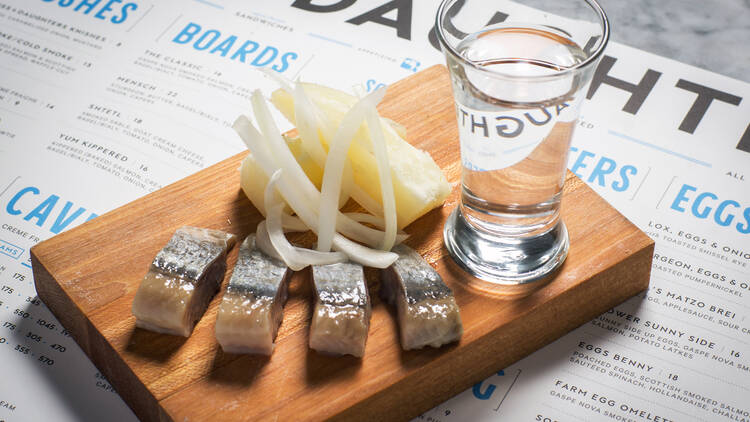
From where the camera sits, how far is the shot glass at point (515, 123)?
91cm

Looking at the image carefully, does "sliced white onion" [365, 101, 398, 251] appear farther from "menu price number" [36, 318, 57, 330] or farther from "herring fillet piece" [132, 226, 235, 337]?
"menu price number" [36, 318, 57, 330]

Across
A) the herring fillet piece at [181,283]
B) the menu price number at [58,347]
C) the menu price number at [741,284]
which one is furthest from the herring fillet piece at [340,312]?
the menu price number at [741,284]

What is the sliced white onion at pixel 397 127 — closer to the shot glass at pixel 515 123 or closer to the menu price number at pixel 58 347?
the shot glass at pixel 515 123

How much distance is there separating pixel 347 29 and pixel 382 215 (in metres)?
0.61

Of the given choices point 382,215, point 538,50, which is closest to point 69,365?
point 382,215

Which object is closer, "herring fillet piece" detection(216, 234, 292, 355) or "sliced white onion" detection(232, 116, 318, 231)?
"herring fillet piece" detection(216, 234, 292, 355)

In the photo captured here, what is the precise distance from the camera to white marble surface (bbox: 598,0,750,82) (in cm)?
154

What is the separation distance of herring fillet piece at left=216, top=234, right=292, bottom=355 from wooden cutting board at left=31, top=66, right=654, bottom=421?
2cm

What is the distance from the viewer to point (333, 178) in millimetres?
1048

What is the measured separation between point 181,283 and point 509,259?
396 millimetres

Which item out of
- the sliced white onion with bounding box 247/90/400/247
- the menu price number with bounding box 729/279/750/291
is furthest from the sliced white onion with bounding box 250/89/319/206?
the menu price number with bounding box 729/279/750/291

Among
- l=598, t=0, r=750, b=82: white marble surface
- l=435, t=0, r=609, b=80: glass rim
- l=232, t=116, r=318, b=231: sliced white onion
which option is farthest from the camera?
l=598, t=0, r=750, b=82: white marble surface

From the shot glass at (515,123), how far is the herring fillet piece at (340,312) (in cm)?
16

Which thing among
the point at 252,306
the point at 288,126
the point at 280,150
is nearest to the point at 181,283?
the point at 252,306
